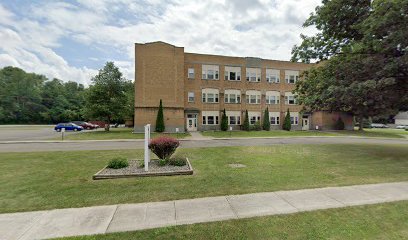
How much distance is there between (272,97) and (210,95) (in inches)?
460

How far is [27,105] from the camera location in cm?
6316

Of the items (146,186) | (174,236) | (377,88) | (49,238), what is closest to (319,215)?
(174,236)

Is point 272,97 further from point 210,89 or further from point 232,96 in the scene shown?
point 210,89

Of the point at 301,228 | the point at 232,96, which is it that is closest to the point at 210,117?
the point at 232,96

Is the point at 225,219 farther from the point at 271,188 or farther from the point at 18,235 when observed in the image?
the point at 18,235

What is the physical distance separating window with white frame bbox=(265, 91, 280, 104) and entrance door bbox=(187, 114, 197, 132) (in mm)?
13703

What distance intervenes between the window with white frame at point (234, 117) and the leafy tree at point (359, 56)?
20.1 m

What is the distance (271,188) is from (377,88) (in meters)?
8.30

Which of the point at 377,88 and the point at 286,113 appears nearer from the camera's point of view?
the point at 377,88

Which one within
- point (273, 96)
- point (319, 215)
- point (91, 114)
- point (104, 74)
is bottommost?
point (319, 215)

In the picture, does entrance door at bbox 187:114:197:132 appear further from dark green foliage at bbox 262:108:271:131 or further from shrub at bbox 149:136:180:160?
shrub at bbox 149:136:180:160

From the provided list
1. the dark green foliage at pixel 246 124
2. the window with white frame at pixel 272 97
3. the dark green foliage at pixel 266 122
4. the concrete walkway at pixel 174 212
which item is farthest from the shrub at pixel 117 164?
the window with white frame at pixel 272 97

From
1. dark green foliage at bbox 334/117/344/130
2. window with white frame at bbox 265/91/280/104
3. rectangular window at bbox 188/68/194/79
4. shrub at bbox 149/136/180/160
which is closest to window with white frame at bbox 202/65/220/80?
rectangular window at bbox 188/68/194/79

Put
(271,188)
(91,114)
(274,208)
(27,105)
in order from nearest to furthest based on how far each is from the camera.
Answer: (274,208) < (271,188) < (91,114) < (27,105)
